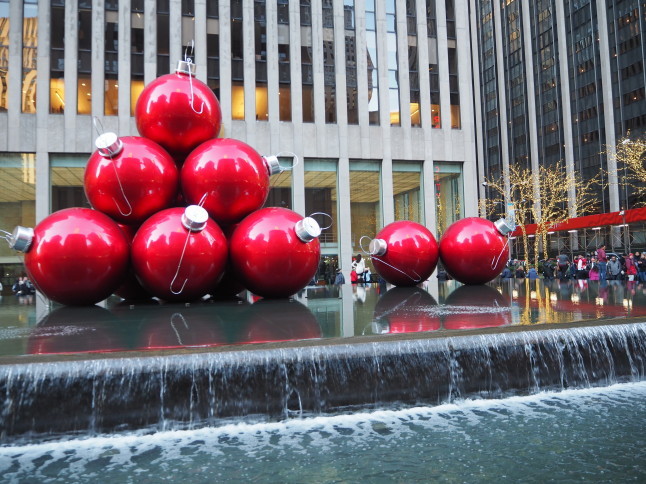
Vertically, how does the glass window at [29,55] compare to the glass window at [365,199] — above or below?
above

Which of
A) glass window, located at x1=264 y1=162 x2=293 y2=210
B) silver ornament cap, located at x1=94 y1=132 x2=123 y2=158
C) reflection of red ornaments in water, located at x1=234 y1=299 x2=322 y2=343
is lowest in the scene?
reflection of red ornaments in water, located at x1=234 y1=299 x2=322 y2=343

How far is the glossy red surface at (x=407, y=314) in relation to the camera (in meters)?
5.19

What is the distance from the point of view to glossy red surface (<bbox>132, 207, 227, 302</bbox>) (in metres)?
6.89

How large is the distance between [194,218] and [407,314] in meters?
2.84

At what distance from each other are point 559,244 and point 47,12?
42.8 metres

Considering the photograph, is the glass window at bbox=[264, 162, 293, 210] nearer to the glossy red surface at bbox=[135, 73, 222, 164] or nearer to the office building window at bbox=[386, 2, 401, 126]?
the office building window at bbox=[386, 2, 401, 126]

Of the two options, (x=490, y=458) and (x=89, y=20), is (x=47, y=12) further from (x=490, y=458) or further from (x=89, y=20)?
(x=490, y=458)

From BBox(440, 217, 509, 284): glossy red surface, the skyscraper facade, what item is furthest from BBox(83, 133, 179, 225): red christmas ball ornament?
the skyscraper facade

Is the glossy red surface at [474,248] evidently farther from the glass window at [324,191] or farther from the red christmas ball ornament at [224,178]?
the glass window at [324,191]

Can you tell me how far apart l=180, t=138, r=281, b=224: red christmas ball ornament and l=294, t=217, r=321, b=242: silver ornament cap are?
34.8 inches

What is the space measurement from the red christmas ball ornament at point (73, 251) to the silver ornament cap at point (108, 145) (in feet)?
2.60

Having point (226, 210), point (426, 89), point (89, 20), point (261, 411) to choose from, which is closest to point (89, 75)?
point (89, 20)

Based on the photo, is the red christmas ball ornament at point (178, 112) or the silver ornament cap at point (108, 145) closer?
the silver ornament cap at point (108, 145)

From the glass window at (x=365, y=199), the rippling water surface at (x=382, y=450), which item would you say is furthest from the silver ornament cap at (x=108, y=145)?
the glass window at (x=365, y=199)
